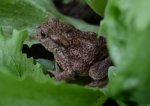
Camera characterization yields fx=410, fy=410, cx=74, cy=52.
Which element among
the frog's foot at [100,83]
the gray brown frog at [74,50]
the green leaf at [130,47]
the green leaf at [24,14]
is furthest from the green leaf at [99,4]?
the green leaf at [130,47]

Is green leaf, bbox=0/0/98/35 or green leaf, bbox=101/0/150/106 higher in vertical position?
green leaf, bbox=101/0/150/106

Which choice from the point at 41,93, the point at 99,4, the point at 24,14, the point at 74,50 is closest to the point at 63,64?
the point at 74,50

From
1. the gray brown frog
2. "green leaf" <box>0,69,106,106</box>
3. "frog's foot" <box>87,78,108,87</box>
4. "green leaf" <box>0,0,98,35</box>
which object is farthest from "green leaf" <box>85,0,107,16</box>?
"green leaf" <box>0,69,106,106</box>

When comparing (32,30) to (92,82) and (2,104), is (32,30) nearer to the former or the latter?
(92,82)

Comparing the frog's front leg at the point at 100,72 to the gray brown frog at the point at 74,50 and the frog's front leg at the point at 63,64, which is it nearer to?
the gray brown frog at the point at 74,50

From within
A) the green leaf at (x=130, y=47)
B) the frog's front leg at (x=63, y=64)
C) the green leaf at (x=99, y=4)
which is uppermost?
the green leaf at (x=130, y=47)

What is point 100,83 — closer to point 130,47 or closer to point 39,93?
point 39,93

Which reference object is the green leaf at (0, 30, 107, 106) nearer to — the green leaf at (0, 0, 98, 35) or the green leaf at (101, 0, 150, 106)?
the green leaf at (101, 0, 150, 106)

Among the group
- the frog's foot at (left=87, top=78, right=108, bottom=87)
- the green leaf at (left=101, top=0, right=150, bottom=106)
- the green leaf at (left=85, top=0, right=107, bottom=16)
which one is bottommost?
the frog's foot at (left=87, top=78, right=108, bottom=87)
